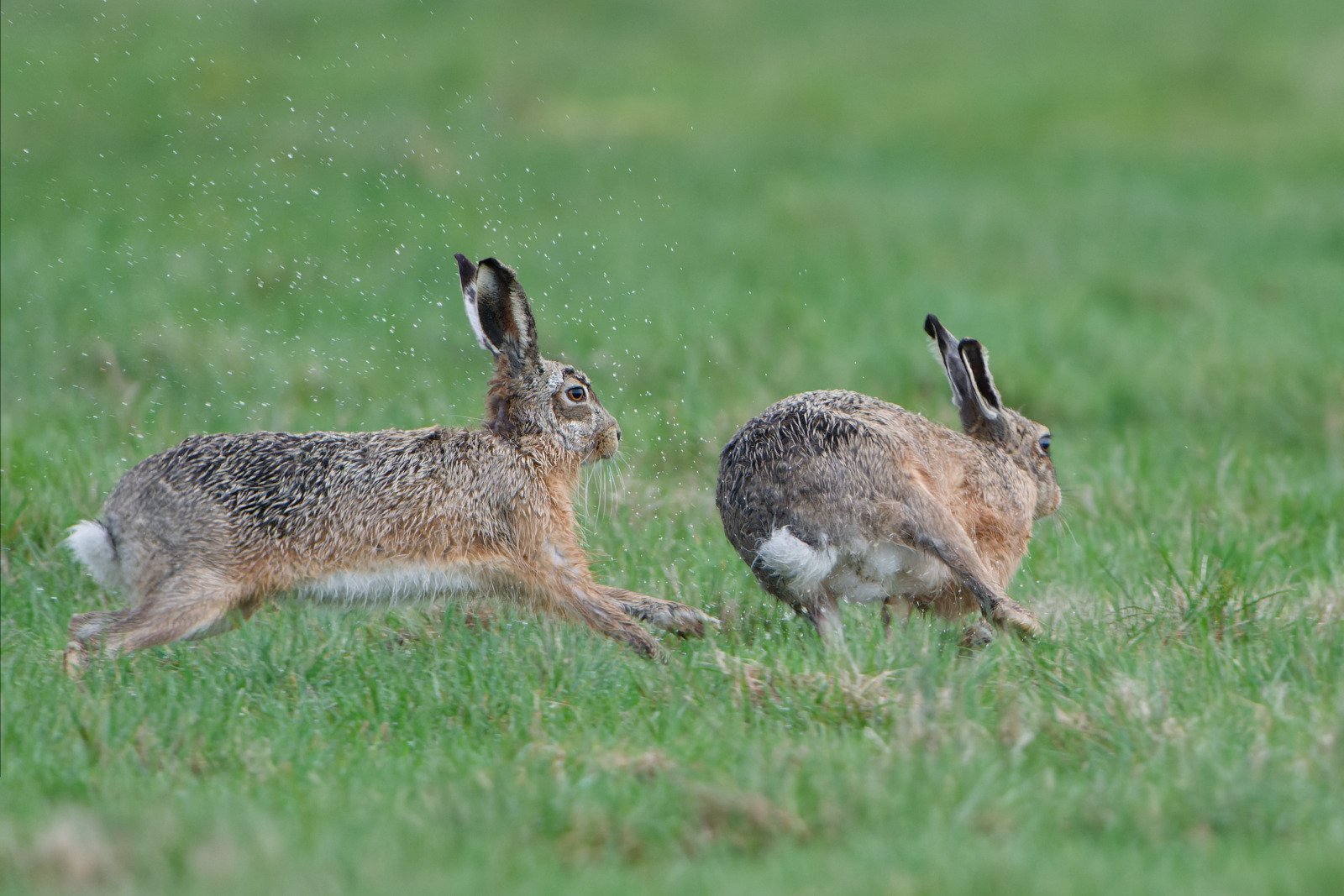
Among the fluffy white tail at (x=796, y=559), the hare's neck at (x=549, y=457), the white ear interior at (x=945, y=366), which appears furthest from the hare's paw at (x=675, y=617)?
the white ear interior at (x=945, y=366)

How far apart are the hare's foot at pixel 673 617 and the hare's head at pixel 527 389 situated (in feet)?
2.40

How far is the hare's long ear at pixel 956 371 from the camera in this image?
20.0 ft

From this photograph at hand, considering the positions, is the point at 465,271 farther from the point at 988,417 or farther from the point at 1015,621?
the point at 1015,621

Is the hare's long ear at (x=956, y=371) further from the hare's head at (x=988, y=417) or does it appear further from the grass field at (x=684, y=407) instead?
the grass field at (x=684, y=407)

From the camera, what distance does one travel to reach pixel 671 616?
5402 mm

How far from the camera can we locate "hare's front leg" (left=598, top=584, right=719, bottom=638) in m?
5.39

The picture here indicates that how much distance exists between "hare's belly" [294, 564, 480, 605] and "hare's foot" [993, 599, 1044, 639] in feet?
5.85

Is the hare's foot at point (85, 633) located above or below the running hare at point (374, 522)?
below

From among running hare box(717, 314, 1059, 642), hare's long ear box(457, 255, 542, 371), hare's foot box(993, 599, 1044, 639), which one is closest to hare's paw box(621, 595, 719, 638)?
running hare box(717, 314, 1059, 642)

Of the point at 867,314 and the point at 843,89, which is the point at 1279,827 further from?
the point at 843,89

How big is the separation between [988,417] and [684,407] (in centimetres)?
245

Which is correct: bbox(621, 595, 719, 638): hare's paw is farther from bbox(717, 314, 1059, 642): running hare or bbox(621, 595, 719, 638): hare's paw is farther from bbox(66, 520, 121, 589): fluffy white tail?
bbox(66, 520, 121, 589): fluffy white tail

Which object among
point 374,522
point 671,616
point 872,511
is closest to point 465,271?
point 374,522

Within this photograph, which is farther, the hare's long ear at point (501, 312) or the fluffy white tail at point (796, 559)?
the hare's long ear at point (501, 312)
